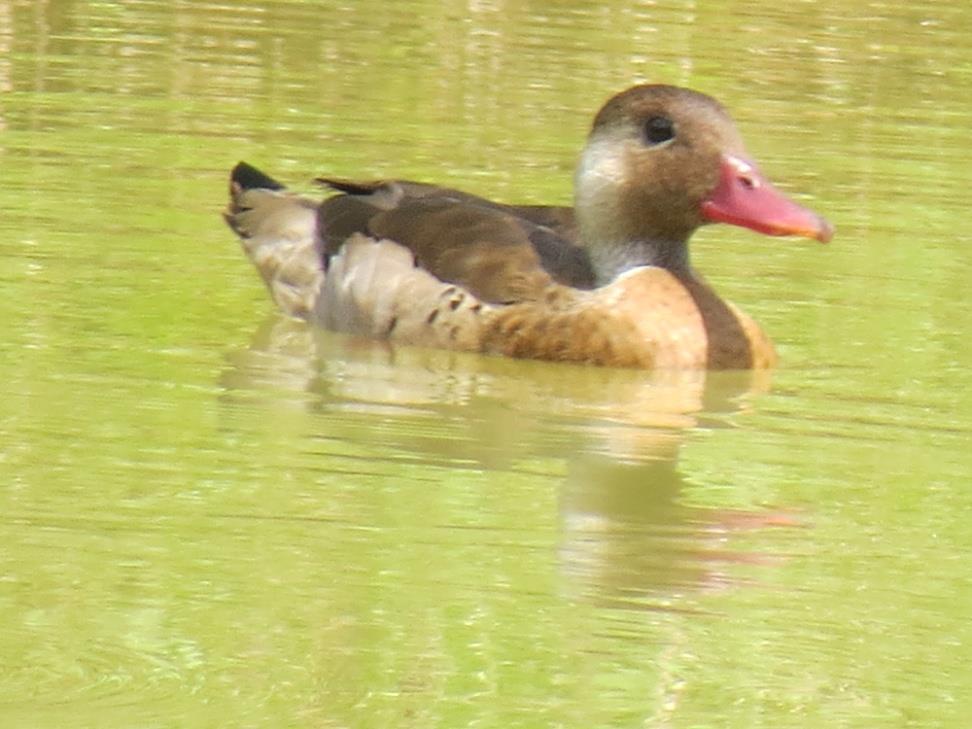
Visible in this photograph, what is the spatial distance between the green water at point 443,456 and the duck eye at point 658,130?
3.23 ft

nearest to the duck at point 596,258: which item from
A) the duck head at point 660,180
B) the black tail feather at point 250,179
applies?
the duck head at point 660,180

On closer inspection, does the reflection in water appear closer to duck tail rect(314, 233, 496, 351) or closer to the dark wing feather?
duck tail rect(314, 233, 496, 351)

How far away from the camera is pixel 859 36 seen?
19.8 metres

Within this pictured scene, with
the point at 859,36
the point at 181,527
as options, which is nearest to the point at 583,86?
the point at 859,36

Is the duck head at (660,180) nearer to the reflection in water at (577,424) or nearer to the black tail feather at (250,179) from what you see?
the reflection in water at (577,424)

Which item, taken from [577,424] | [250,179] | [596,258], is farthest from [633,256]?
[250,179]

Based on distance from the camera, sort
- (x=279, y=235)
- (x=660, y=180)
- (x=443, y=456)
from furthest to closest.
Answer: (x=279, y=235) < (x=660, y=180) < (x=443, y=456)

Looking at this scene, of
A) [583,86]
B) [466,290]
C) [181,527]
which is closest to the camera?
[181,527]

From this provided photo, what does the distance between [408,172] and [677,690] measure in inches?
314

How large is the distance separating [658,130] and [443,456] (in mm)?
2476

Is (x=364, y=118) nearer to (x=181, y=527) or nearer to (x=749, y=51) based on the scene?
(x=749, y=51)

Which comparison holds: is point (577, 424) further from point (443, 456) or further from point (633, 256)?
point (633, 256)

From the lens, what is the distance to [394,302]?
11422mm

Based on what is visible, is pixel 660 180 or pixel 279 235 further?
pixel 279 235
